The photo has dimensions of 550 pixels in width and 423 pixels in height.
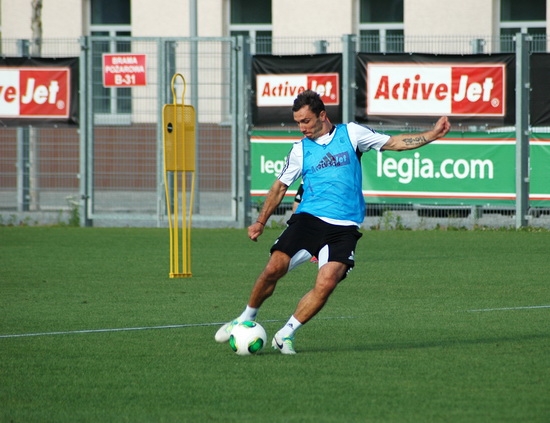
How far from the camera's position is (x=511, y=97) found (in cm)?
2061

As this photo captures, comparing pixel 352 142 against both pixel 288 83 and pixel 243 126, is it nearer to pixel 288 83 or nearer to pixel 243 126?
pixel 288 83

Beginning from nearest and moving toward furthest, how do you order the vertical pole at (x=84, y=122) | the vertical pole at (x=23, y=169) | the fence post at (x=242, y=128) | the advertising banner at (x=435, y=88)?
the advertising banner at (x=435, y=88), the fence post at (x=242, y=128), the vertical pole at (x=84, y=122), the vertical pole at (x=23, y=169)

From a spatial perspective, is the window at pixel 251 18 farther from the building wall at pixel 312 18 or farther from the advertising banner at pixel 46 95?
the advertising banner at pixel 46 95

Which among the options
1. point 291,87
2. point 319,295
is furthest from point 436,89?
point 319,295

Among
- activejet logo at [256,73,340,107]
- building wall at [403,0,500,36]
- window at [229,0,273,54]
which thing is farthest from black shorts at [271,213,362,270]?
window at [229,0,273,54]

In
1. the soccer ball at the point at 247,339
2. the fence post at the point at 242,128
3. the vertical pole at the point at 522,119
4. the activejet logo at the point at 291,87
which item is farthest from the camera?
the fence post at the point at 242,128

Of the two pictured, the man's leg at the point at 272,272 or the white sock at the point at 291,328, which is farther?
the man's leg at the point at 272,272

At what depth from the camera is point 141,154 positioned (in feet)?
73.9

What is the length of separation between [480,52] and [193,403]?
15423mm

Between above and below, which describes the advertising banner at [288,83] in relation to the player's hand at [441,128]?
above

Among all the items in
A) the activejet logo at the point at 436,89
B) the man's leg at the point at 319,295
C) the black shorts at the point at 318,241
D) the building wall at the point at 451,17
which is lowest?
the man's leg at the point at 319,295

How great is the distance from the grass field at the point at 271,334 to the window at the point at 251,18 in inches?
672

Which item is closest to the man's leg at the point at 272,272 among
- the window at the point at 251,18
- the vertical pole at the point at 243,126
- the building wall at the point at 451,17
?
the vertical pole at the point at 243,126

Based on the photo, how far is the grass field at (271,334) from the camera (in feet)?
23.8
